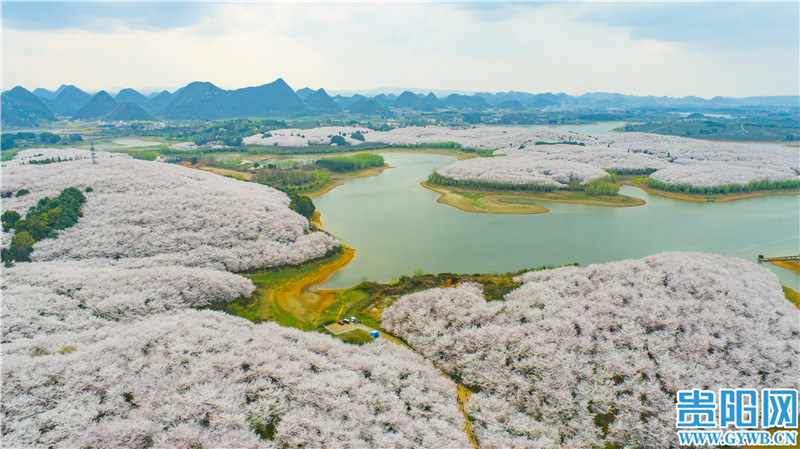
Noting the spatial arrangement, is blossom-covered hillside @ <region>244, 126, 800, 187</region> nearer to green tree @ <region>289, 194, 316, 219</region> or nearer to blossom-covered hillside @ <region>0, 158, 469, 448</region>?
green tree @ <region>289, 194, 316, 219</region>

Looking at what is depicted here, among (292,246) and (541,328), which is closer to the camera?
(541,328)

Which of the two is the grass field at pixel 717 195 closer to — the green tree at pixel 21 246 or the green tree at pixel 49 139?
the green tree at pixel 21 246

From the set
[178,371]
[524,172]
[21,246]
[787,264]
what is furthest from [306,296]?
[524,172]

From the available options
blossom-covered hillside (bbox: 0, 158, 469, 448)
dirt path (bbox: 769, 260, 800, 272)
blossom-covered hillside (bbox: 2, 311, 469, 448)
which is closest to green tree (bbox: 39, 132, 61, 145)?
blossom-covered hillside (bbox: 0, 158, 469, 448)

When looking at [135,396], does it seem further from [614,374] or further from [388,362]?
[614,374]

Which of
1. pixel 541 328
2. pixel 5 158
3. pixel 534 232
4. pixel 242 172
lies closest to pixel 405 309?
pixel 541 328

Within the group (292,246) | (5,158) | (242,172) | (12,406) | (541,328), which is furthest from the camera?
(5,158)
